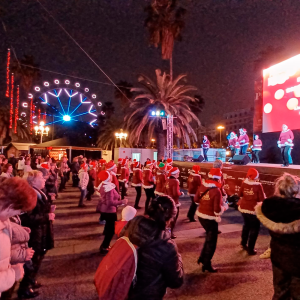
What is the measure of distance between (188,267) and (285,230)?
2629 mm

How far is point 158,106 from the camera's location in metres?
20.1

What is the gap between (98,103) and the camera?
118 feet

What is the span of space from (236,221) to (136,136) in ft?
44.3

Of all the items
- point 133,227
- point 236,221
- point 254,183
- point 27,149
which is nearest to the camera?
point 133,227

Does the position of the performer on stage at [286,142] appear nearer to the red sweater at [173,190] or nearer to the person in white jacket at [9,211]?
the red sweater at [173,190]

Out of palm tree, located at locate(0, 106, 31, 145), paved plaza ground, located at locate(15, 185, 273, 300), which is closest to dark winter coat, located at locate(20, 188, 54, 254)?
paved plaza ground, located at locate(15, 185, 273, 300)

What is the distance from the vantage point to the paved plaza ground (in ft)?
12.4

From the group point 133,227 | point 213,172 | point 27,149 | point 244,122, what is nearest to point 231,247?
point 213,172

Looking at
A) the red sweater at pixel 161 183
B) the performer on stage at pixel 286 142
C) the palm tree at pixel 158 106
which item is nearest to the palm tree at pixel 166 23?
the palm tree at pixel 158 106

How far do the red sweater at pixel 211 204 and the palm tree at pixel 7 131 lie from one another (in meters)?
33.2

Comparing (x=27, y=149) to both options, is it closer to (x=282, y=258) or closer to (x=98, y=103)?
(x=98, y=103)

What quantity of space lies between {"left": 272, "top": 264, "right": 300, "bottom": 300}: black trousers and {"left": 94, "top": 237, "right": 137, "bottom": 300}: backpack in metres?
1.61

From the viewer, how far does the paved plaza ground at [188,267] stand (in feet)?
12.4

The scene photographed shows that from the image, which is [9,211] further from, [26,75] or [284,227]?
[26,75]
